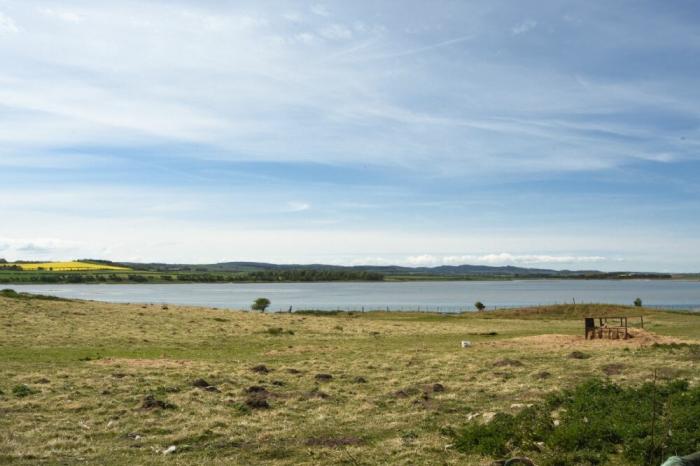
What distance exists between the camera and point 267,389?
67.9 feet

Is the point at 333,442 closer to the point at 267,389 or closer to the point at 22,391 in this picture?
the point at 267,389

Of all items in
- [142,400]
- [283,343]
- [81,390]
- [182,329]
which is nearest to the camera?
[142,400]

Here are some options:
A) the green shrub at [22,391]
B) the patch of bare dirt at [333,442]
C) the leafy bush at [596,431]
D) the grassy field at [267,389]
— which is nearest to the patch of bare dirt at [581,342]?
the grassy field at [267,389]

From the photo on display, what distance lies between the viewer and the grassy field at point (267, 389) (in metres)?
13.1

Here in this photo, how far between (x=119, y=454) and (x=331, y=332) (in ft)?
120

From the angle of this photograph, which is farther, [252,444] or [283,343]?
[283,343]

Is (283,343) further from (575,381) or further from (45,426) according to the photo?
(45,426)

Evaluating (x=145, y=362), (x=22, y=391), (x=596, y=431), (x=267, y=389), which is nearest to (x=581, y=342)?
(x=267, y=389)

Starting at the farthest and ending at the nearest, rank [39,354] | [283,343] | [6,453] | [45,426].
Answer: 1. [283,343]
2. [39,354]
3. [45,426]
4. [6,453]

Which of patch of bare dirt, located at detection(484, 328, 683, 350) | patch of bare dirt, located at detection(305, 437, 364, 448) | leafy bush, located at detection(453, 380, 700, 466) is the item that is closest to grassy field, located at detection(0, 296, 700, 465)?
patch of bare dirt, located at detection(305, 437, 364, 448)

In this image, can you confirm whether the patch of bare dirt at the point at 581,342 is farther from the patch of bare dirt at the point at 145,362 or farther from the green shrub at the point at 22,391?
the green shrub at the point at 22,391

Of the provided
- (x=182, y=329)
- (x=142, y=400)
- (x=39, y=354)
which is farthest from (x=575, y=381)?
(x=182, y=329)

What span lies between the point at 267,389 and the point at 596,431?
38.3 ft

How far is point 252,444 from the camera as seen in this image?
1351 cm
